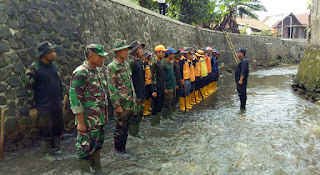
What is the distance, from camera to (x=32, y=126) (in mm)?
5062

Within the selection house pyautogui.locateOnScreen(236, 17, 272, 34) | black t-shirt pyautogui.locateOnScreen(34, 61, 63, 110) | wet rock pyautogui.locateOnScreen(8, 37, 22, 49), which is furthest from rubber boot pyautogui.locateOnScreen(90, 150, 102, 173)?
house pyautogui.locateOnScreen(236, 17, 272, 34)

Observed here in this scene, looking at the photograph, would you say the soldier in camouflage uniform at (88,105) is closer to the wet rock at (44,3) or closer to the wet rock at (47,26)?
the wet rock at (47,26)

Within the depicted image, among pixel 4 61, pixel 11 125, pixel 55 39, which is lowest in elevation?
pixel 11 125

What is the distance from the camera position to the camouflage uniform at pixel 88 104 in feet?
10.7

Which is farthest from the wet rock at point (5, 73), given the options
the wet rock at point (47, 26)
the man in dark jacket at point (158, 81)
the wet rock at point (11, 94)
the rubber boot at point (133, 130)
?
the man in dark jacket at point (158, 81)

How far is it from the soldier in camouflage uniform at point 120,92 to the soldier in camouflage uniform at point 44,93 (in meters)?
1.05

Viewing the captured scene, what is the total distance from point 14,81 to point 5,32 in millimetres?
937

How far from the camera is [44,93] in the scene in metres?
4.30

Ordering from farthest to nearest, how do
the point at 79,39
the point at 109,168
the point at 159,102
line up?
the point at 79,39
the point at 159,102
the point at 109,168

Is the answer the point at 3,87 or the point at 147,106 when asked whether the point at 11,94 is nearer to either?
the point at 3,87

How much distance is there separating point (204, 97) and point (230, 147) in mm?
5822

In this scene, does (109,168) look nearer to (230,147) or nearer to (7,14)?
(230,147)

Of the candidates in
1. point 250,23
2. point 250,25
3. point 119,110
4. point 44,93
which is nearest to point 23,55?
point 44,93

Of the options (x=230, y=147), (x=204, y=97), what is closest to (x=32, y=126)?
(x=230, y=147)
